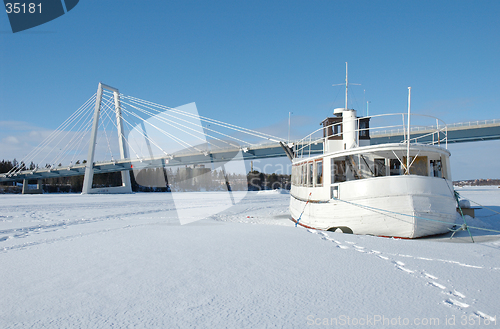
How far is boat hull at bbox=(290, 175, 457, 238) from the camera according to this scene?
27.5 feet

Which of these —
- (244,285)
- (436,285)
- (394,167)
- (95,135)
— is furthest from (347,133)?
(95,135)

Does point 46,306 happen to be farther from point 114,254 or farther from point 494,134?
point 494,134

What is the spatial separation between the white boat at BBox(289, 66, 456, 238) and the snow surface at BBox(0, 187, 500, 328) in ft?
7.80

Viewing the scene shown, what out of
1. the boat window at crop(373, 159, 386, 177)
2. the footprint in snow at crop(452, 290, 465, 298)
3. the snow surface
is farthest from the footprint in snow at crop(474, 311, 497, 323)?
the boat window at crop(373, 159, 386, 177)

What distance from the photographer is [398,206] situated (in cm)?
845

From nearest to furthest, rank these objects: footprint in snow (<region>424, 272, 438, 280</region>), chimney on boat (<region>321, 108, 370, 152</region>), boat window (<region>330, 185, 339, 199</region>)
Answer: footprint in snow (<region>424, 272, 438, 280</region>)
boat window (<region>330, 185, 339, 199</region>)
chimney on boat (<region>321, 108, 370, 152</region>)

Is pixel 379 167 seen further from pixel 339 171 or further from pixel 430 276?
pixel 430 276

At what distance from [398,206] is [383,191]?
561 mm

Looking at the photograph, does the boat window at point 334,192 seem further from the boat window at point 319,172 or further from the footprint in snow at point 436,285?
the footprint in snow at point 436,285

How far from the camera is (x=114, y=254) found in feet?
16.9

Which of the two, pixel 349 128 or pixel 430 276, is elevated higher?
pixel 349 128

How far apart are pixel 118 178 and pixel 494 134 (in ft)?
231

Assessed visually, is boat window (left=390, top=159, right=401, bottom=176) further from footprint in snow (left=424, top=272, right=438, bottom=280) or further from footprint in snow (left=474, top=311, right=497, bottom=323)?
footprint in snow (left=474, top=311, right=497, bottom=323)

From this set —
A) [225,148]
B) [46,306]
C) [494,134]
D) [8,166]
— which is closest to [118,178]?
[8,166]
